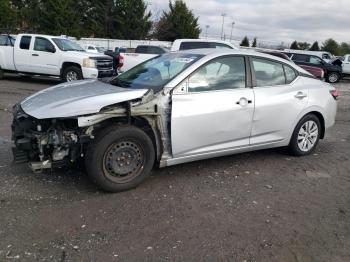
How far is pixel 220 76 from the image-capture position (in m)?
5.11

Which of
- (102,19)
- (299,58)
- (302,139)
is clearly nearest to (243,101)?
(302,139)

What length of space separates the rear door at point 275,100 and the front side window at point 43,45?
1016 centimetres

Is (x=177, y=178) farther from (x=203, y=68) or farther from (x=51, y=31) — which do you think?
(x=51, y=31)

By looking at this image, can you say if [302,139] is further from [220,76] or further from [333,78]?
[333,78]

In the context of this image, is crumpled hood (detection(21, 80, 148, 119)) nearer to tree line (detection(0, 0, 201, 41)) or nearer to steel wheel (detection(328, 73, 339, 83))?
steel wheel (detection(328, 73, 339, 83))

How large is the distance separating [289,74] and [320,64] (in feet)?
64.4

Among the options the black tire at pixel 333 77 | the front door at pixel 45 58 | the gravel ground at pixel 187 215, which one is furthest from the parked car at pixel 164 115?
the black tire at pixel 333 77

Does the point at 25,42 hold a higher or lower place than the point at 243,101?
higher

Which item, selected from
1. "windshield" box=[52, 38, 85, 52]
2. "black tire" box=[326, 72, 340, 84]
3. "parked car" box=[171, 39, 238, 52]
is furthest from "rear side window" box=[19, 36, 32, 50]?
"black tire" box=[326, 72, 340, 84]

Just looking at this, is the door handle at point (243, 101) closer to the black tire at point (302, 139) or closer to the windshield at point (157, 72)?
the windshield at point (157, 72)

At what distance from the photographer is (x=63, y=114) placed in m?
4.17

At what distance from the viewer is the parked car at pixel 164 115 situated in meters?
4.30

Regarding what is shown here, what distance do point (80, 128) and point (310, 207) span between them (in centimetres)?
264

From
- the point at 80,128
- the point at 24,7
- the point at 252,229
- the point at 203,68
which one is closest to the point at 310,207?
the point at 252,229
